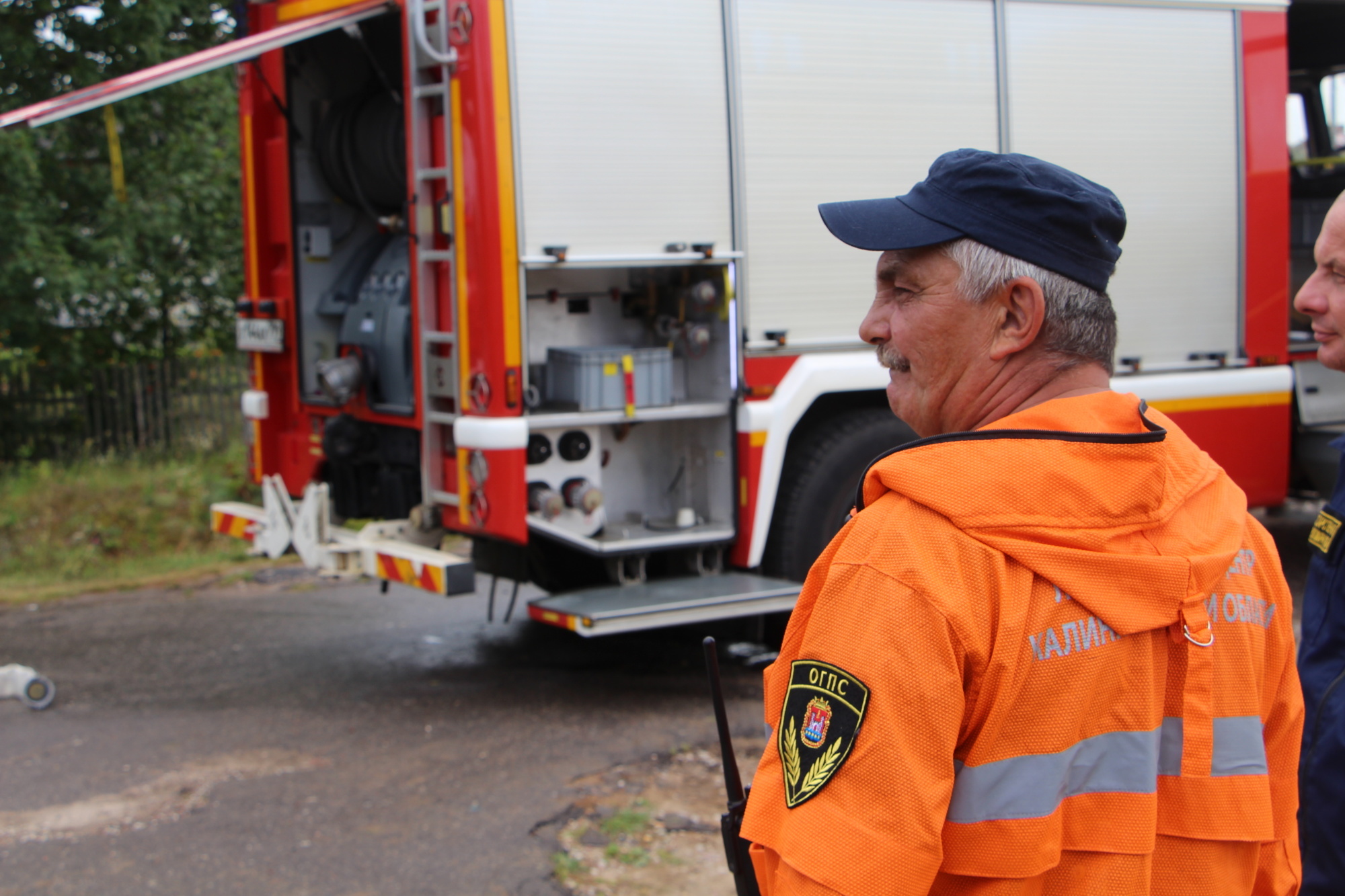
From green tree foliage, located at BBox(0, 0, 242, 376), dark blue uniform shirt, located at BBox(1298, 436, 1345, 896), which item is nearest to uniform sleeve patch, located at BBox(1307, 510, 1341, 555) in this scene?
dark blue uniform shirt, located at BBox(1298, 436, 1345, 896)

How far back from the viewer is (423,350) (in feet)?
17.4

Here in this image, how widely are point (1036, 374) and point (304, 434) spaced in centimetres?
547

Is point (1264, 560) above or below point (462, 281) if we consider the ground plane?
below

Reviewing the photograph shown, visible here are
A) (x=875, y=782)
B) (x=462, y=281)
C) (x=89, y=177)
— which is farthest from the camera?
(x=89, y=177)

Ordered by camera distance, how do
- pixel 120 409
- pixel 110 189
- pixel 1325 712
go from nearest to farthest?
pixel 1325 712 → pixel 110 189 → pixel 120 409

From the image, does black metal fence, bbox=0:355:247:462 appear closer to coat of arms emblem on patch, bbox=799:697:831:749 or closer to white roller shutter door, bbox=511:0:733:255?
white roller shutter door, bbox=511:0:733:255

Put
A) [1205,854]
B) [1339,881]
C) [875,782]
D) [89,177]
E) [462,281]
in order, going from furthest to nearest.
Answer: [89,177] → [462,281] → [1339,881] → [1205,854] → [875,782]

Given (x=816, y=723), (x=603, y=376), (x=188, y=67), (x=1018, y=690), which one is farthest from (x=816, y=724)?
(x=188, y=67)

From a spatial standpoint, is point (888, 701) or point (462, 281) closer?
point (888, 701)

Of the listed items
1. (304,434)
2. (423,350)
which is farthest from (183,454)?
(423,350)

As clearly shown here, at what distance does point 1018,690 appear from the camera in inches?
50.8

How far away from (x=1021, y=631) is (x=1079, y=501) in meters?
0.16

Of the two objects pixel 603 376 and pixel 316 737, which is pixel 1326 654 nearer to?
pixel 603 376

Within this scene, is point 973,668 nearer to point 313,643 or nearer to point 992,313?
point 992,313
